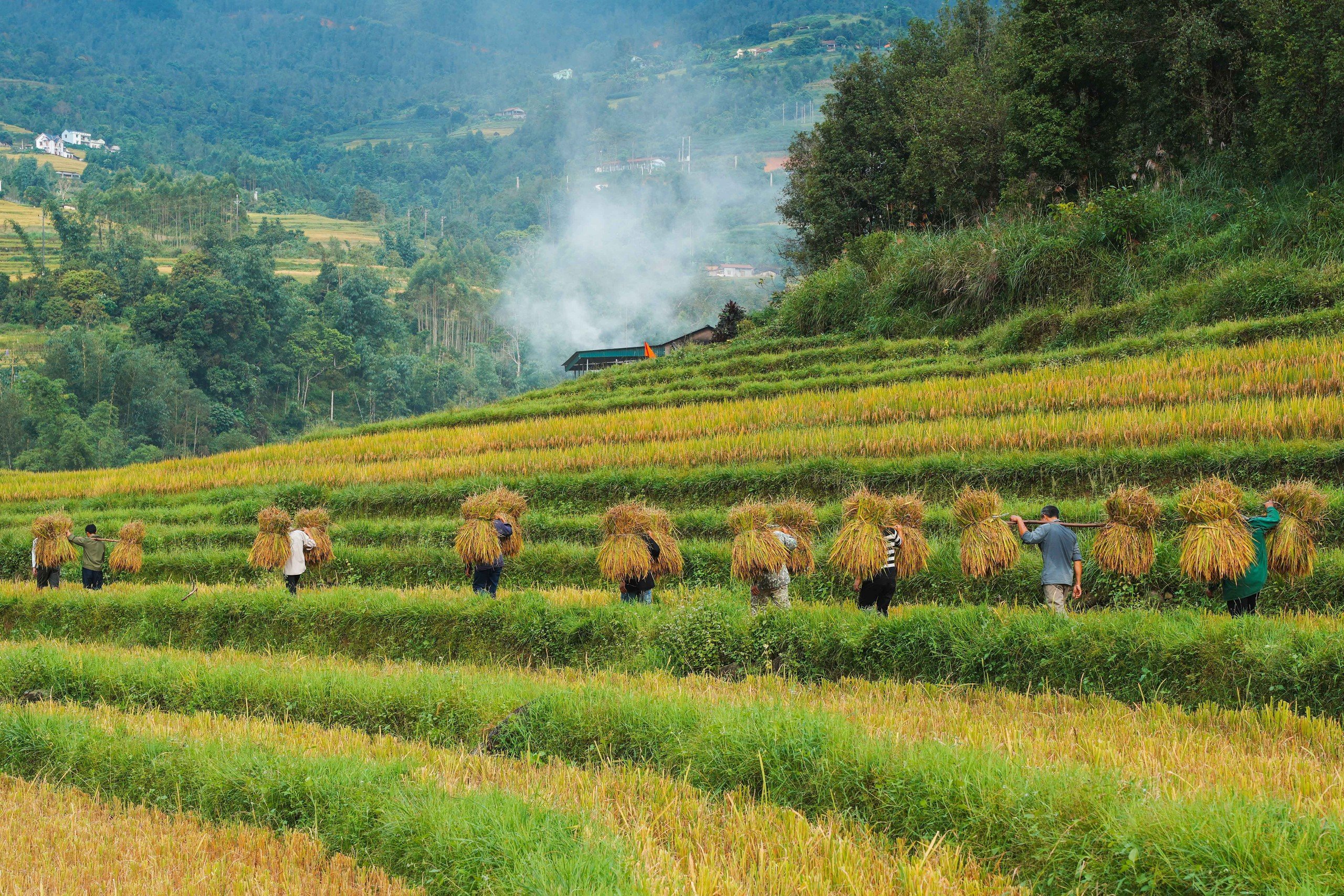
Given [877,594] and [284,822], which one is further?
[877,594]

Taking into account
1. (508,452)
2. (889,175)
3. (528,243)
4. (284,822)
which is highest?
(528,243)

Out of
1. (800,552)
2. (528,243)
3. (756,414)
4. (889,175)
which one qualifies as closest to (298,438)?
(756,414)

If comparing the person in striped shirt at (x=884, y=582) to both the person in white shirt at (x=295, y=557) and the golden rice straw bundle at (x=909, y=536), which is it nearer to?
the golden rice straw bundle at (x=909, y=536)

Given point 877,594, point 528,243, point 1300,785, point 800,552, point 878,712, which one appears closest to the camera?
point 1300,785

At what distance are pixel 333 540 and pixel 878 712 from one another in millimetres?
14648

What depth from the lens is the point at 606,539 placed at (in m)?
12.7

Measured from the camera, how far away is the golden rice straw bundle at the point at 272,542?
16094 mm

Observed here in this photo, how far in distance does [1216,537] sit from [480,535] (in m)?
8.93

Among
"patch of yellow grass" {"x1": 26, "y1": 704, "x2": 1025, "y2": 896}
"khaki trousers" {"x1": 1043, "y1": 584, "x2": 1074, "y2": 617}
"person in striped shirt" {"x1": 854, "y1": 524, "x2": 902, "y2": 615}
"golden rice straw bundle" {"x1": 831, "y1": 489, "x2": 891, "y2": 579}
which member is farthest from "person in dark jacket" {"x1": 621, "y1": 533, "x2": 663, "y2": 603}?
"patch of yellow grass" {"x1": 26, "y1": 704, "x2": 1025, "y2": 896}

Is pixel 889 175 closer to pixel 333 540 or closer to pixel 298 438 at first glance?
pixel 298 438

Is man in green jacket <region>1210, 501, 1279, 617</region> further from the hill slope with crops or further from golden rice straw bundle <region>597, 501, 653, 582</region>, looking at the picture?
golden rice straw bundle <region>597, 501, 653, 582</region>

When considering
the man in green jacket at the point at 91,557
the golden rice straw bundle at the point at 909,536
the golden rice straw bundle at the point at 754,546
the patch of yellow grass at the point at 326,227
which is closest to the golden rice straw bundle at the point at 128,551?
the man in green jacket at the point at 91,557

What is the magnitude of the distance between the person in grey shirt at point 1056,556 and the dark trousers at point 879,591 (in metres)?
1.46

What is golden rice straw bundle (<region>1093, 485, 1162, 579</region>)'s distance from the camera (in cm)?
1045
